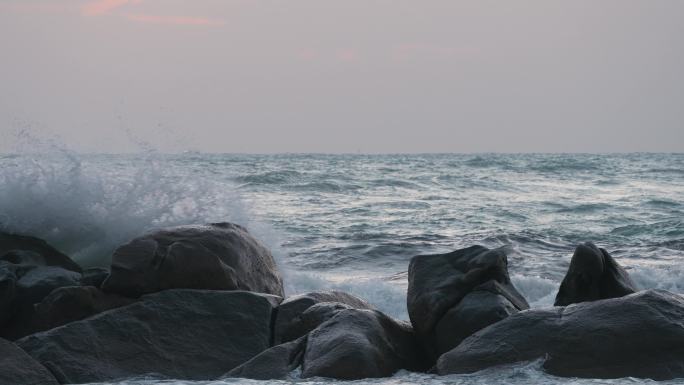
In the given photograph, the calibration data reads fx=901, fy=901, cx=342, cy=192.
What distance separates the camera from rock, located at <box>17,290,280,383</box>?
530 centimetres

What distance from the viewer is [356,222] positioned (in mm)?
15852

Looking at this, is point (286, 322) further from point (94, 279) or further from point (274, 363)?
point (94, 279)

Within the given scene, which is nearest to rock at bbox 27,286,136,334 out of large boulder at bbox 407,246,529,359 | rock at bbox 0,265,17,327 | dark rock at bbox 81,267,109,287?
rock at bbox 0,265,17,327

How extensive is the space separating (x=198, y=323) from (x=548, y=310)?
224 cm

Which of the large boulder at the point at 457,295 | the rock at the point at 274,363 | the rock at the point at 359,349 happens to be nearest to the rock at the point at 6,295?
the rock at the point at 274,363

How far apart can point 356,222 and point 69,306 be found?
9966 mm

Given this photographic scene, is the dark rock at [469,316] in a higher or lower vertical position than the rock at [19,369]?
higher

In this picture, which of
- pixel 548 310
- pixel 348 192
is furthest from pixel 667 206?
pixel 548 310

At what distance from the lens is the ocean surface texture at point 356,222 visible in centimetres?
1035

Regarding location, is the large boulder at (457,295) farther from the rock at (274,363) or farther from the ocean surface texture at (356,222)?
the rock at (274,363)

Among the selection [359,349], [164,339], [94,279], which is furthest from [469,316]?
[94,279]

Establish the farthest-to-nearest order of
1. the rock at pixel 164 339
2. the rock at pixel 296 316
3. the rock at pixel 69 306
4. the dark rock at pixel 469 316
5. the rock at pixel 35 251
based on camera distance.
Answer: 1. the rock at pixel 35 251
2. the rock at pixel 69 306
3. the rock at pixel 296 316
4. the dark rock at pixel 469 316
5. the rock at pixel 164 339

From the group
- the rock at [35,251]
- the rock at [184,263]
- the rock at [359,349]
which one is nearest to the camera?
the rock at [359,349]

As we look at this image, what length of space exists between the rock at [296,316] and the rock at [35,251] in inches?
123
